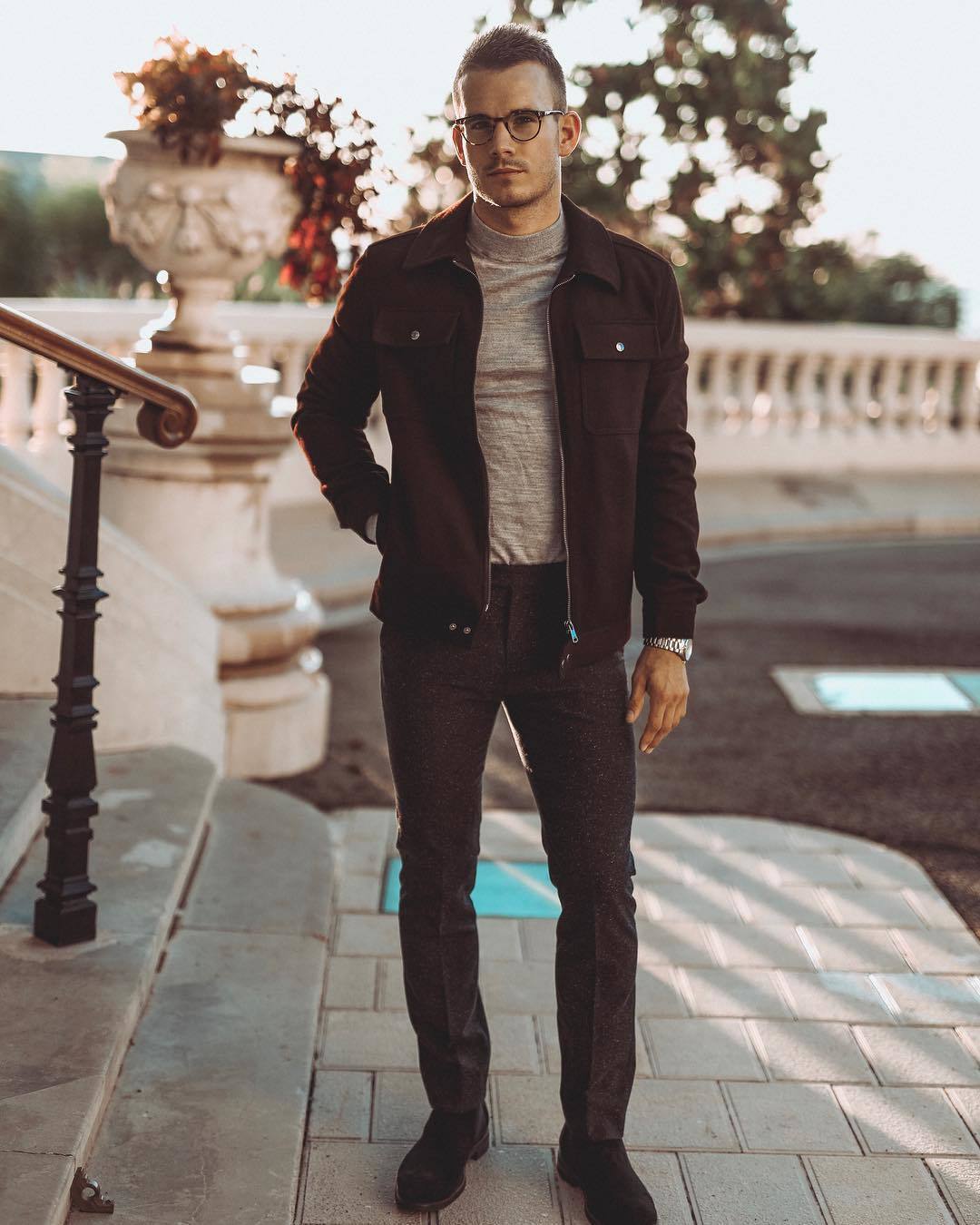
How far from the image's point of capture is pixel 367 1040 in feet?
10.3

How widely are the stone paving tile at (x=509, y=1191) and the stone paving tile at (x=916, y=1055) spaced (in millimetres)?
750

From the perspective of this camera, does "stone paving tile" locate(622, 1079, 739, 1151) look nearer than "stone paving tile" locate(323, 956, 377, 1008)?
Yes

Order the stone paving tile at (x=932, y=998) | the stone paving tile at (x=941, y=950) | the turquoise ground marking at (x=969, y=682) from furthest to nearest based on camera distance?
the turquoise ground marking at (x=969, y=682), the stone paving tile at (x=941, y=950), the stone paving tile at (x=932, y=998)

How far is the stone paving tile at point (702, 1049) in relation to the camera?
3.04 meters

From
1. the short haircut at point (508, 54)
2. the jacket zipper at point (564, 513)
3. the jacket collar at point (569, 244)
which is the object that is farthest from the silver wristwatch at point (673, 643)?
the short haircut at point (508, 54)

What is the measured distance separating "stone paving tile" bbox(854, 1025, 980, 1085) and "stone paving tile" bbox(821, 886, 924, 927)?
56cm

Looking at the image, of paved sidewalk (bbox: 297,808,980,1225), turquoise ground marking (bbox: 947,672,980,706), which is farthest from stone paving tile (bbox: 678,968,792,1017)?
turquoise ground marking (bbox: 947,672,980,706)

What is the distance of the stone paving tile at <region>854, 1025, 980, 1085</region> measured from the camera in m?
3.02

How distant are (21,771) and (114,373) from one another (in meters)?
1.04

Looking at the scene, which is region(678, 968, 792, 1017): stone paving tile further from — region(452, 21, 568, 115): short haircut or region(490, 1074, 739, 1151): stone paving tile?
region(452, 21, 568, 115): short haircut

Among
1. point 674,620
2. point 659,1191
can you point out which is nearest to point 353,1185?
point 659,1191

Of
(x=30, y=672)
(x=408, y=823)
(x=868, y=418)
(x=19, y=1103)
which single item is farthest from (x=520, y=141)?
(x=868, y=418)

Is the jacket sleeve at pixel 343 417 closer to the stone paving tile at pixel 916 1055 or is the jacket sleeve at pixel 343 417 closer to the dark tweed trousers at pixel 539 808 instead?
the dark tweed trousers at pixel 539 808

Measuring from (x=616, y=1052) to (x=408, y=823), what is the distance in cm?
49
